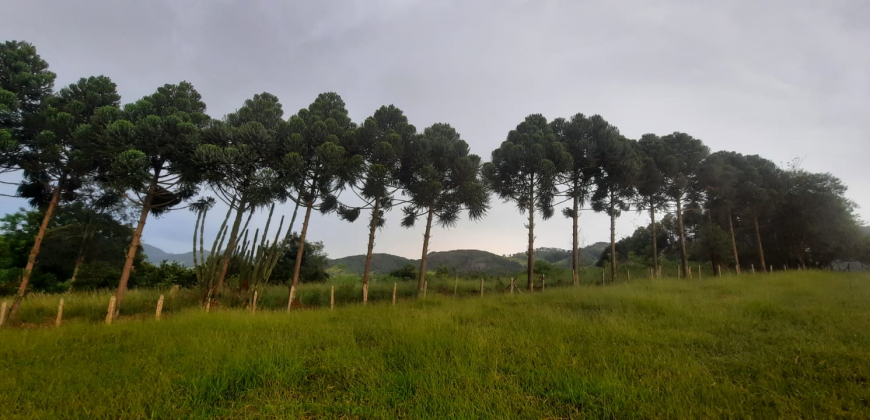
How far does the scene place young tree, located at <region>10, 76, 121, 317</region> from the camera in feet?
42.3

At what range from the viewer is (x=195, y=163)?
46.6ft

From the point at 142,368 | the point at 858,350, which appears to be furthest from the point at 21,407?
the point at 858,350

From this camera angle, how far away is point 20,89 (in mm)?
13750

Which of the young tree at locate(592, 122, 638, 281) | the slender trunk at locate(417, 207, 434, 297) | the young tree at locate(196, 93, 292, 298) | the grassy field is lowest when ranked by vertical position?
the grassy field

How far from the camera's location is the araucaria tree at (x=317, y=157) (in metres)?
16.3

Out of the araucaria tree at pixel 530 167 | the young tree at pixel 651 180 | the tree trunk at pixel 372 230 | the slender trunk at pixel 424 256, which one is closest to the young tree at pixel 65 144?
the tree trunk at pixel 372 230

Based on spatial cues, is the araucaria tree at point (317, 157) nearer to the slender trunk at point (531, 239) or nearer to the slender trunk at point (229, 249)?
the slender trunk at point (229, 249)

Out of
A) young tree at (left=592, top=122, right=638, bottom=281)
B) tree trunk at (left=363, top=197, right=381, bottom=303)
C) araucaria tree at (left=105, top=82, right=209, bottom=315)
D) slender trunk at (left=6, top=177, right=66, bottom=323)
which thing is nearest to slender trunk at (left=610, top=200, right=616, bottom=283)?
young tree at (left=592, top=122, right=638, bottom=281)

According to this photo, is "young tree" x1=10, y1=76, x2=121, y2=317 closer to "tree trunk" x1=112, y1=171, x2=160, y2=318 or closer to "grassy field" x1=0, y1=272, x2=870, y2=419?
"tree trunk" x1=112, y1=171, x2=160, y2=318

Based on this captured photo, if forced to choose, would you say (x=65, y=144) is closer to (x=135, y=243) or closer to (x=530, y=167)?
(x=135, y=243)

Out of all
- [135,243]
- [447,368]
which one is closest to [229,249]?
[135,243]

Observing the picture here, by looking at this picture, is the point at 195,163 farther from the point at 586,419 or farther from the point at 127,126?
the point at 586,419

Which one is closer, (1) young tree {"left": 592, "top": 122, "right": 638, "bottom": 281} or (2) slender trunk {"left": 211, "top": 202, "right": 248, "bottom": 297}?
(2) slender trunk {"left": 211, "top": 202, "right": 248, "bottom": 297}

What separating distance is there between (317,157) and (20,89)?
11.3m
